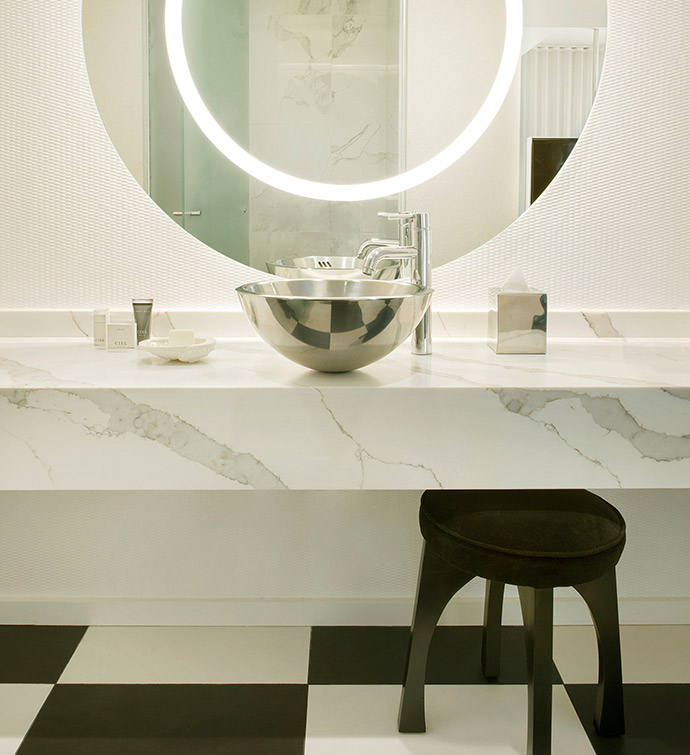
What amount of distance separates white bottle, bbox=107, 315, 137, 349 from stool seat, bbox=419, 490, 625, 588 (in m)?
0.72

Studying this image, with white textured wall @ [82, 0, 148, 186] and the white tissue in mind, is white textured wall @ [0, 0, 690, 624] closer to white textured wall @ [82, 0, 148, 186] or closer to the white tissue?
white textured wall @ [82, 0, 148, 186]

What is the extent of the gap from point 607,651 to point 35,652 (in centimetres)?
130

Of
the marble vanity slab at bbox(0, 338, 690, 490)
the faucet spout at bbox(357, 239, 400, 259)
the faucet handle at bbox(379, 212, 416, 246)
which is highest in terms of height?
→ the faucet handle at bbox(379, 212, 416, 246)

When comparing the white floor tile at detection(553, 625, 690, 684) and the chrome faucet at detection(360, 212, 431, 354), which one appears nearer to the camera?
the chrome faucet at detection(360, 212, 431, 354)

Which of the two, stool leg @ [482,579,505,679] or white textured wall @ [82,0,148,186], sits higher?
white textured wall @ [82,0,148,186]

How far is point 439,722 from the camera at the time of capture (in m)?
1.53

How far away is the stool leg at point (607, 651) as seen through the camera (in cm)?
135

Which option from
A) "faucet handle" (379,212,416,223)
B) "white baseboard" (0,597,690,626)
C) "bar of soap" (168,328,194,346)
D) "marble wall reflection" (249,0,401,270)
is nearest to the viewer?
"bar of soap" (168,328,194,346)

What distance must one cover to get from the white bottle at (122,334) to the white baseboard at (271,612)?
690mm

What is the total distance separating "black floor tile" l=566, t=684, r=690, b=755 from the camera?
1459 mm

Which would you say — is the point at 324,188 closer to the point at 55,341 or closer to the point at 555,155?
the point at 555,155

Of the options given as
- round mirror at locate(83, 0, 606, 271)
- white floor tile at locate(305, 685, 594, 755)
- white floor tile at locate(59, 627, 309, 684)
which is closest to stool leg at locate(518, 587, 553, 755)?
white floor tile at locate(305, 685, 594, 755)

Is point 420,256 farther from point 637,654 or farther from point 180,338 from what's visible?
point 637,654

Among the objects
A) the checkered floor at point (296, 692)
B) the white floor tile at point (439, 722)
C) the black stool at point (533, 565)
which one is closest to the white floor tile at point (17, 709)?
the checkered floor at point (296, 692)
